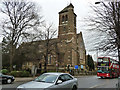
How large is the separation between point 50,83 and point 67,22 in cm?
4968

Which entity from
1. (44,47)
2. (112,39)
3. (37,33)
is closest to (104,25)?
(112,39)

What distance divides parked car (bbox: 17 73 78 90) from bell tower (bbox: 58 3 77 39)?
45595 mm

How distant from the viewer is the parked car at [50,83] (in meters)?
6.31

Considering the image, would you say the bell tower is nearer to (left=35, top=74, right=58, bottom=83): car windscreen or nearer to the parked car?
the parked car

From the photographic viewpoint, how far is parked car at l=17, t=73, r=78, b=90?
631 cm

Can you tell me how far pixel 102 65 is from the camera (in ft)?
85.4

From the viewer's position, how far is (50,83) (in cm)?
691

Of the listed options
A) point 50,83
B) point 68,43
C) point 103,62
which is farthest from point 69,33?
point 50,83

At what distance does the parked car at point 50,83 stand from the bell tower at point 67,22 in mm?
45595

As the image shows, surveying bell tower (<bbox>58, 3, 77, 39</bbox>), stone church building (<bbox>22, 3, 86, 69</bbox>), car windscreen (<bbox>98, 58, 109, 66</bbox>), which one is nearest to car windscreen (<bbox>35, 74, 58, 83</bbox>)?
car windscreen (<bbox>98, 58, 109, 66</bbox>)

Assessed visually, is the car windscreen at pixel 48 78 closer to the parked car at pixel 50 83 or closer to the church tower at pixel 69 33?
the parked car at pixel 50 83

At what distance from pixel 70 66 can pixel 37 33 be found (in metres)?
25.3

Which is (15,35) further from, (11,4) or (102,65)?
(102,65)

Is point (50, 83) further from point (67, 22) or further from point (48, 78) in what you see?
point (67, 22)
